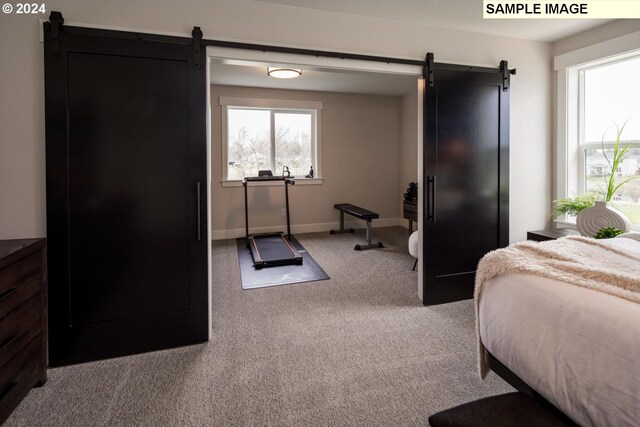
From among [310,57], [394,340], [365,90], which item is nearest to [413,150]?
[365,90]

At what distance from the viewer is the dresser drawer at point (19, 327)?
160cm

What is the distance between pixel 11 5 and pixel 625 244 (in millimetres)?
3871

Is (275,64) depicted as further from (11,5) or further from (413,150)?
(413,150)

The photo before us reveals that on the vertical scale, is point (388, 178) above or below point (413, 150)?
below

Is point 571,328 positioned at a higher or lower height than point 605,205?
lower

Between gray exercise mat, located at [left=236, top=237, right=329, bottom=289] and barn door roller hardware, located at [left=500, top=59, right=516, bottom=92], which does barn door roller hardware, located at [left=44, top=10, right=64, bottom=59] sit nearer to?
gray exercise mat, located at [left=236, top=237, right=329, bottom=289]

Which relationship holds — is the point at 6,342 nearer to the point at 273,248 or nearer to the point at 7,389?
the point at 7,389

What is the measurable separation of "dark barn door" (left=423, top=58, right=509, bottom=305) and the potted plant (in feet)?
1.85

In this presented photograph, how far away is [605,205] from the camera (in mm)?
2736

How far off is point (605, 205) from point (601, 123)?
1056 mm

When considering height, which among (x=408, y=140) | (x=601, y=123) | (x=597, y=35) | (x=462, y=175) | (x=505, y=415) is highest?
(x=597, y=35)

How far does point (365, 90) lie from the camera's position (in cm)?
605

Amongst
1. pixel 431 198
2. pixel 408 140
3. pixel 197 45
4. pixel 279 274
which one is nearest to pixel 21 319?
pixel 197 45

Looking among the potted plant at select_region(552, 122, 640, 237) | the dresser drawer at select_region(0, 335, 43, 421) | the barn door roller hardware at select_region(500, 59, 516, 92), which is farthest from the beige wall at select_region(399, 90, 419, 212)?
the dresser drawer at select_region(0, 335, 43, 421)
